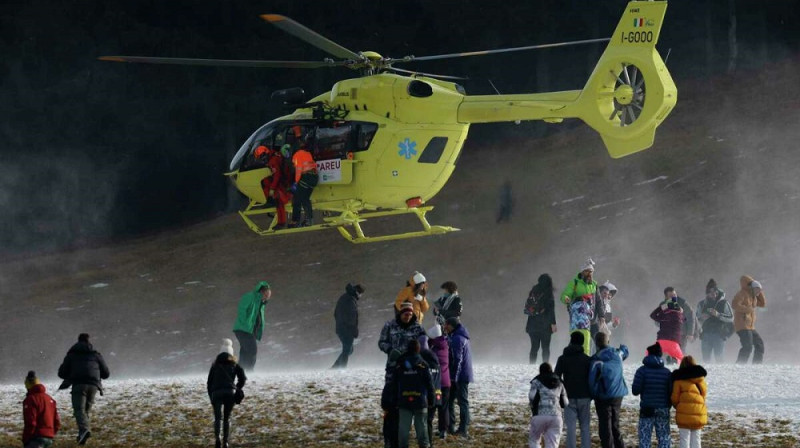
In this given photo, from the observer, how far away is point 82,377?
661 inches

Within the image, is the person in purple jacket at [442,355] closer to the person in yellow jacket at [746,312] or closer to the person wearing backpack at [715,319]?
the person in yellow jacket at [746,312]

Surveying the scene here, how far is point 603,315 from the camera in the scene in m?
20.5

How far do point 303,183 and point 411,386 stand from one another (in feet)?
35.0

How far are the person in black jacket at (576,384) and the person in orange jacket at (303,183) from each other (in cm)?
1032

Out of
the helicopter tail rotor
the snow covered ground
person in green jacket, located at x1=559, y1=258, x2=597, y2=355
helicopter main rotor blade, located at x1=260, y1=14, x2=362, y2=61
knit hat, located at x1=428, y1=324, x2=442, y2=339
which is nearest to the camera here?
knit hat, located at x1=428, y1=324, x2=442, y2=339

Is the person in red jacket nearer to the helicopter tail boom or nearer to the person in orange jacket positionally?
the person in orange jacket

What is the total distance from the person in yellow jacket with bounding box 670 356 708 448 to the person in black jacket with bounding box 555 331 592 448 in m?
0.93

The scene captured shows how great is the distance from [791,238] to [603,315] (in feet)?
62.4

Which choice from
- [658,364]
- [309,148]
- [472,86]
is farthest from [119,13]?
[658,364]

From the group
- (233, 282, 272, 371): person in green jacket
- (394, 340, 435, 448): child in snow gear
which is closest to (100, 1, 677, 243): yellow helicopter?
(233, 282, 272, 371): person in green jacket

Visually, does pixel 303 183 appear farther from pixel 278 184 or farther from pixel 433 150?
pixel 433 150

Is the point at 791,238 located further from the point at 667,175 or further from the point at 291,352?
the point at 291,352

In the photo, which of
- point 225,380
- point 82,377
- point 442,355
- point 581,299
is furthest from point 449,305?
point 82,377

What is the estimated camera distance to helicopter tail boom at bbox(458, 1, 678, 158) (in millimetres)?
21984
